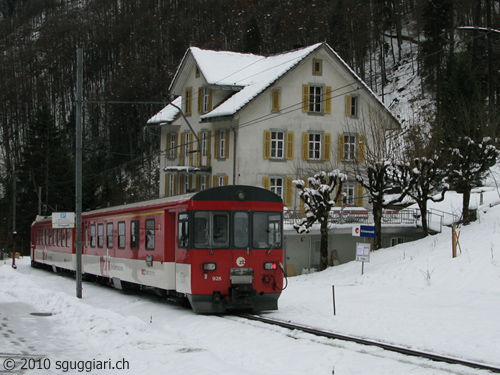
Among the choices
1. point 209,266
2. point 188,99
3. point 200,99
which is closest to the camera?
point 209,266

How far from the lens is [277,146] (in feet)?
129

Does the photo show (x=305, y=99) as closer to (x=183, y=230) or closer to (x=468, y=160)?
(x=468, y=160)

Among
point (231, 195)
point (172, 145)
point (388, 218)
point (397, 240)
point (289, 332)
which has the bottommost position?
point (289, 332)

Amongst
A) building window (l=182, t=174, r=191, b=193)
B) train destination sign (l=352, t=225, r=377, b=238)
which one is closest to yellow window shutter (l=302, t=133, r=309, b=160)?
building window (l=182, t=174, r=191, b=193)

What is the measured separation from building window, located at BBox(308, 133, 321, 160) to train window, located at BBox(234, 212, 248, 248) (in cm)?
2467

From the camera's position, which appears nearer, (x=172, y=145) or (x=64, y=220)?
(x=64, y=220)

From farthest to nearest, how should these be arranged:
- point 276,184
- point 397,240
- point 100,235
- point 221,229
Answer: point 276,184
point 397,240
point 100,235
point 221,229

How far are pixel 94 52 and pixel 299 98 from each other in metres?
61.2

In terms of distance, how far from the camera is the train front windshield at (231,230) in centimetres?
1532

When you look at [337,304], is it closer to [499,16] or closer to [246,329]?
[246,329]

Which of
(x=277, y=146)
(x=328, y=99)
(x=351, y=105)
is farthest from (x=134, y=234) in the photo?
(x=351, y=105)

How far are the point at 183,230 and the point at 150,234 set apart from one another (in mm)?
2406

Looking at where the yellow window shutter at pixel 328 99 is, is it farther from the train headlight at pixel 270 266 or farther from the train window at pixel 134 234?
the train headlight at pixel 270 266

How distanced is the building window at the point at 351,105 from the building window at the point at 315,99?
1684 mm
